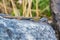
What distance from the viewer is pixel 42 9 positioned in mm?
2201

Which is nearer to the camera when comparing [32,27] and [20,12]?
[32,27]

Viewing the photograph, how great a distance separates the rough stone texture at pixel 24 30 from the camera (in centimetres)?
118

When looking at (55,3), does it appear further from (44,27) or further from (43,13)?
(43,13)

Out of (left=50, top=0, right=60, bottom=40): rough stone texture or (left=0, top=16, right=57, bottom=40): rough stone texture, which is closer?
(left=0, top=16, right=57, bottom=40): rough stone texture

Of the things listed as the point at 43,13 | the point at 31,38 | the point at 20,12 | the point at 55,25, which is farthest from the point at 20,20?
the point at 43,13

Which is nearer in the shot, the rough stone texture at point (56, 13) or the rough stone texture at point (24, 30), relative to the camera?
the rough stone texture at point (24, 30)

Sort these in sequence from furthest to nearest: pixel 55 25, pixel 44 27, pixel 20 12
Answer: pixel 20 12
pixel 55 25
pixel 44 27

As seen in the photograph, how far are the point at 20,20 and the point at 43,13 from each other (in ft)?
2.90

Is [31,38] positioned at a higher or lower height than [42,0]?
lower

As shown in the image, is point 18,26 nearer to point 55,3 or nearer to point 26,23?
point 26,23

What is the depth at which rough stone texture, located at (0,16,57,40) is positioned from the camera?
1.18 metres

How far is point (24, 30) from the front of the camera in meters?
1.23

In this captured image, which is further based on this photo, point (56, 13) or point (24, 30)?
point (56, 13)

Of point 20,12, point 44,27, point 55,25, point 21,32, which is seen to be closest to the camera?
point 21,32
